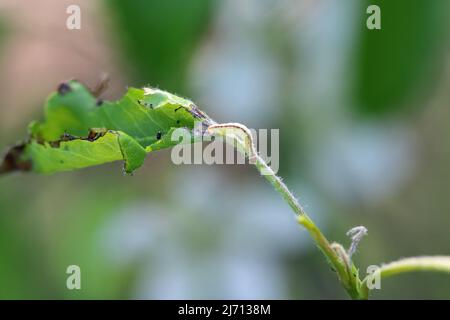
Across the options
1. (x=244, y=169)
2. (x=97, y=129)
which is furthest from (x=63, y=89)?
(x=244, y=169)

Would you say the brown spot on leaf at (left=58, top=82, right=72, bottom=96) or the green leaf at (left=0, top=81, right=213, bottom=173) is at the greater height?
the brown spot on leaf at (left=58, top=82, right=72, bottom=96)

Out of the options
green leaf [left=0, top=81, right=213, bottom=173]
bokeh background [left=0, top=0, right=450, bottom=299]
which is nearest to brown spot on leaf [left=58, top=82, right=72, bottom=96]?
green leaf [left=0, top=81, right=213, bottom=173]

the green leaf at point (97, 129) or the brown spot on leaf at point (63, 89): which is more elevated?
the brown spot on leaf at point (63, 89)

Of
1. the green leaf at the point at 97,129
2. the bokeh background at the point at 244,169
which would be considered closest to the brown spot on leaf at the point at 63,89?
the green leaf at the point at 97,129

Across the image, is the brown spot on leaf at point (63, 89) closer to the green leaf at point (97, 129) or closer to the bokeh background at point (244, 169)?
the green leaf at point (97, 129)

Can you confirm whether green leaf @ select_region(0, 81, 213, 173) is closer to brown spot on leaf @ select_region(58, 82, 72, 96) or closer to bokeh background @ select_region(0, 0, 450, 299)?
brown spot on leaf @ select_region(58, 82, 72, 96)

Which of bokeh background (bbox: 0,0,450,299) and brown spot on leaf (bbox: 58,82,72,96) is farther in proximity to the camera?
bokeh background (bbox: 0,0,450,299)

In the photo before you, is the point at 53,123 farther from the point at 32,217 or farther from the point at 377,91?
the point at 32,217
